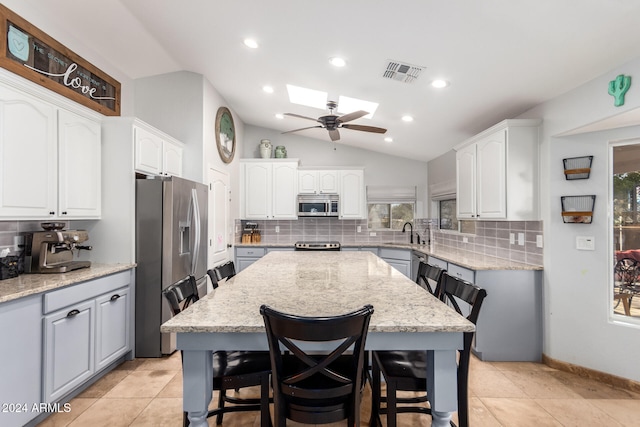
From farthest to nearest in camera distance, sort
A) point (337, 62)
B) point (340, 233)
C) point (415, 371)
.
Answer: point (340, 233)
point (337, 62)
point (415, 371)

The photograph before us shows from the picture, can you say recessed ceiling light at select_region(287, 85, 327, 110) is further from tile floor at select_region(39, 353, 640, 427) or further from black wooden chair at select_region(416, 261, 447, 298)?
tile floor at select_region(39, 353, 640, 427)

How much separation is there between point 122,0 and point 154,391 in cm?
314

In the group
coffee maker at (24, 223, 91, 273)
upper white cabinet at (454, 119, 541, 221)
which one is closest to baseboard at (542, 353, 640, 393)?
upper white cabinet at (454, 119, 541, 221)

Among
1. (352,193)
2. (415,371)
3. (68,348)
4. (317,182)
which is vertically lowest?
(68,348)

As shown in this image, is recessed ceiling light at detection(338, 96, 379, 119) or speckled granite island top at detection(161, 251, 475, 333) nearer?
speckled granite island top at detection(161, 251, 475, 333)

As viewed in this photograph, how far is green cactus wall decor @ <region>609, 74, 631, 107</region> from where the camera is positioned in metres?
2.02

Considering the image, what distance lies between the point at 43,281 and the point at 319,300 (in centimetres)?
190

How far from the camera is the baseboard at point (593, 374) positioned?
236 cm

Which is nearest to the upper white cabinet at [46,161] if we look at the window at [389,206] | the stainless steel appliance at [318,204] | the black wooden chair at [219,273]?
the black wooden chair at [219,273]

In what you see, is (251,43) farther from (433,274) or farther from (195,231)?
(433,274)

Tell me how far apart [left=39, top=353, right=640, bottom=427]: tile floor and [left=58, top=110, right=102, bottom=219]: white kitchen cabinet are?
1.41 m

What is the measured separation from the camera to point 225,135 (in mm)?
4555

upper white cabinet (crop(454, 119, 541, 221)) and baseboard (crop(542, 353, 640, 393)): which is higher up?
upper white cabinet (crop(454, 119, 541, 221))

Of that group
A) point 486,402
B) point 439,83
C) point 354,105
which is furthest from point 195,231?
point 486,402
